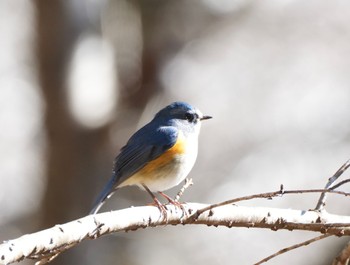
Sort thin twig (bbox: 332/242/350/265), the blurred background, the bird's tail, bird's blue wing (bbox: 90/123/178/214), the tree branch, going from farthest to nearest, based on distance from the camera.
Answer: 1. the blurred background
2. bird's blue wing (bbox: 90/123/178/214)
3. the bird's tail
4. thin twig (bbox: 332/242/350/265)
5. the tree branch

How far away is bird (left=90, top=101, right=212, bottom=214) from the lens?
153 inches

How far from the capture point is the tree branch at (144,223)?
201cm

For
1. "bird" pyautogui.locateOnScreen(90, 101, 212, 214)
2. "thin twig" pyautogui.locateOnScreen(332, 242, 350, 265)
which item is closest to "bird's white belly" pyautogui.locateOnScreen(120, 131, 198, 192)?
"bird" pyautogui.locateOnScreen(90, 101, 212, 214)

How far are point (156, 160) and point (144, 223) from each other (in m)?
1.35

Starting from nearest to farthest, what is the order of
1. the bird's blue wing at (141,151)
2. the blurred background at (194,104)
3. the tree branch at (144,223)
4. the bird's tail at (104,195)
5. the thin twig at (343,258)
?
the tree branch at (144,223) → the thin twig at (343,258) → the bird's tail at (104,195) → the bird's blue wing at (141,151) → the blurred background at (194,104)

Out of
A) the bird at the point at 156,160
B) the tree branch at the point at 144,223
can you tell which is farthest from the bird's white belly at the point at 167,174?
the tree branch at the point at 144,223

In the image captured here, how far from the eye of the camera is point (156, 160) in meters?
3.93

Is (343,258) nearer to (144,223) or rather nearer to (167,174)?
(144,223)

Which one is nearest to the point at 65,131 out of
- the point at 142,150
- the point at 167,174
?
the point at 142,150

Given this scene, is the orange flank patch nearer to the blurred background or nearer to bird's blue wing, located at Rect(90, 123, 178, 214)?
bird's blue wing, located at Rect(90, 123, 178, 214)

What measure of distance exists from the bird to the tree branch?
3.08 ft

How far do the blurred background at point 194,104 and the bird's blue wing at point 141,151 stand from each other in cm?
241

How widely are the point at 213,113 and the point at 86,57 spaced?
4.21ft

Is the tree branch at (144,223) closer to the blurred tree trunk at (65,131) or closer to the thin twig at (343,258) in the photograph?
the thin twig at (343,258)
